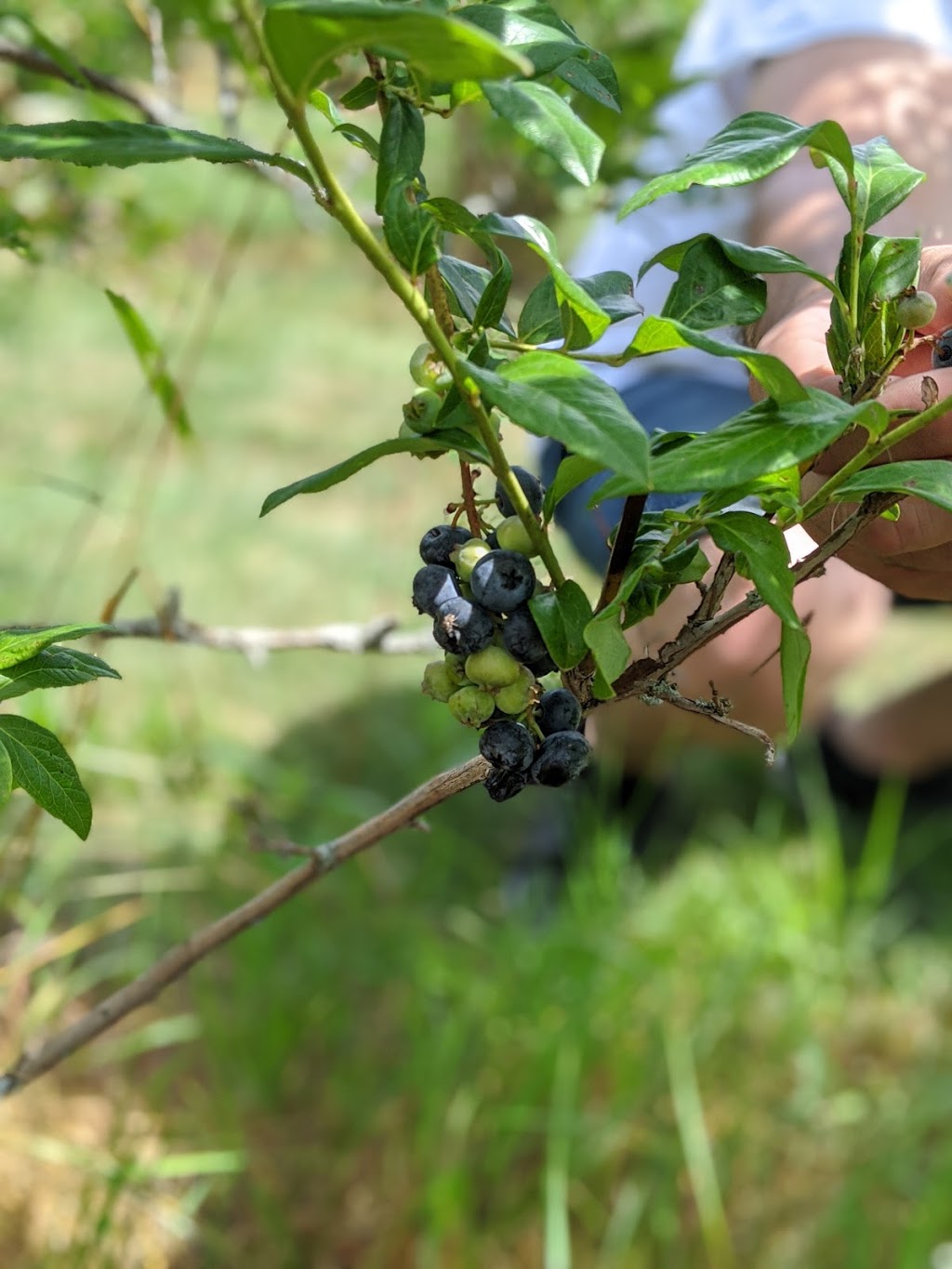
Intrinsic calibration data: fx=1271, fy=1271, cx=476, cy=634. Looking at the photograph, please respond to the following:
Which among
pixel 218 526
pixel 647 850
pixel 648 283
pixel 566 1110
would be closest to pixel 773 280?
pixel 648 283

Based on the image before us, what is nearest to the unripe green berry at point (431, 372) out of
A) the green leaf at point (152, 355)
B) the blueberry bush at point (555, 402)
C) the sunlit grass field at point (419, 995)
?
the blueberry bush at point (555, 402)

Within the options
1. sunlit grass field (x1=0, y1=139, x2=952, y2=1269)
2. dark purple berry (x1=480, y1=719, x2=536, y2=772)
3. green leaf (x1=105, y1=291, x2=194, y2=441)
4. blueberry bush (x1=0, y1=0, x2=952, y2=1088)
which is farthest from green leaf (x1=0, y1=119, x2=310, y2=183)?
sunlit grass field (x1=0, y1=139, x2=952, y2=1269)

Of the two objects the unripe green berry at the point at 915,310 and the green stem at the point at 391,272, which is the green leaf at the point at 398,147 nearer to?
the green stem at the point at 391,272

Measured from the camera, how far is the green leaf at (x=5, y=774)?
520 millimetres

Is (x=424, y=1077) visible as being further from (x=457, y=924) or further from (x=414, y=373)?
(x=414, y=373)

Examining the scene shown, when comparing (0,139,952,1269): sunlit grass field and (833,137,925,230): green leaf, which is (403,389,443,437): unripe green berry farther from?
(0,139,952,1269): sunlit grass field

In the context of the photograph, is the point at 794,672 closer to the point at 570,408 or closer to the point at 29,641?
the point at 570,408

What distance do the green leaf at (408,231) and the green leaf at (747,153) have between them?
3.2 inches

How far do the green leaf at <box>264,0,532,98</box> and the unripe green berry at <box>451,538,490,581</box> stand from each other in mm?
184

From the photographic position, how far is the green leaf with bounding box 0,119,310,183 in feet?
1.38

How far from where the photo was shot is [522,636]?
0.49 m

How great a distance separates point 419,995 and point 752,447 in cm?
119

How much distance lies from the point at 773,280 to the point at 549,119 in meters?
0.51

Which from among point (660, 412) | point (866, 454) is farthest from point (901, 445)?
point (660, 412)
